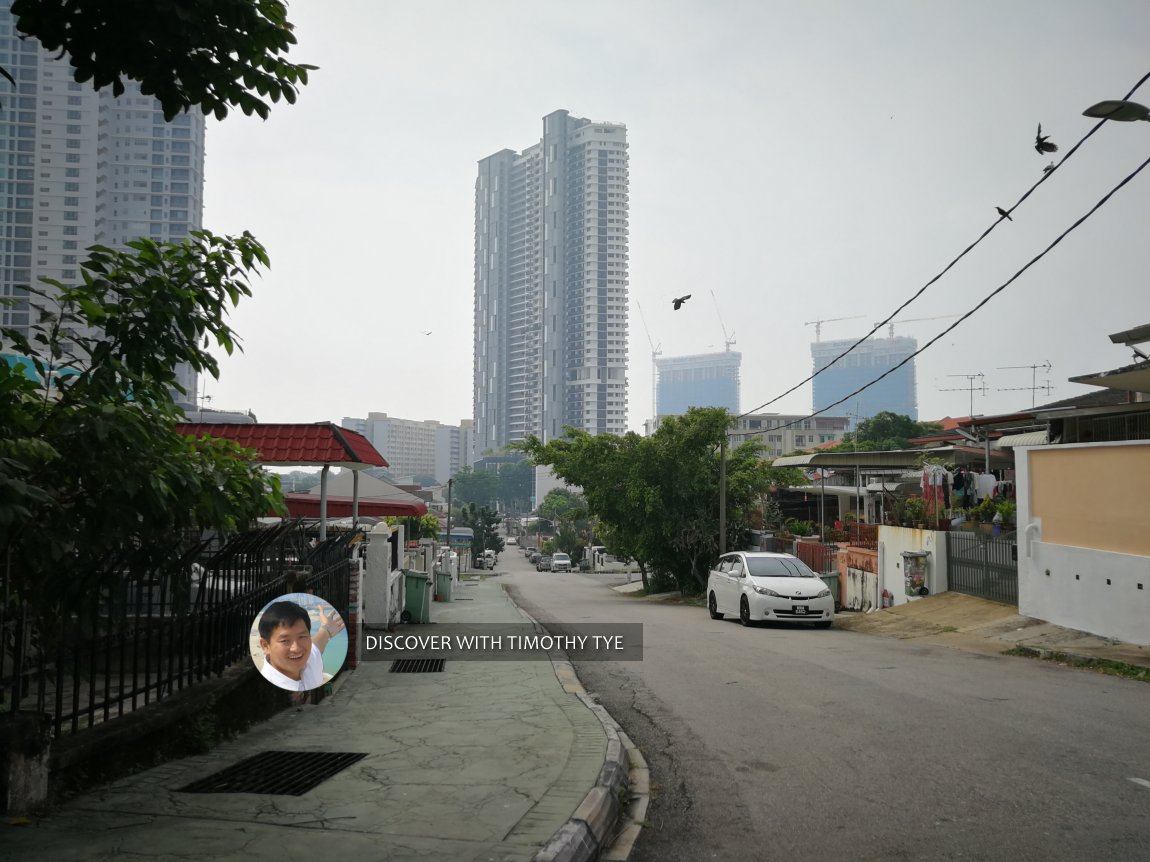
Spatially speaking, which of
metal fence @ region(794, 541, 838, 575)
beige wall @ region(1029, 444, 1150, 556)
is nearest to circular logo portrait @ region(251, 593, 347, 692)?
beige wall @ region(1029, 444, 1150, 556)

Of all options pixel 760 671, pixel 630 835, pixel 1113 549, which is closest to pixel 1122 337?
pixel 1113 549

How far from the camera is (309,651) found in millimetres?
8500

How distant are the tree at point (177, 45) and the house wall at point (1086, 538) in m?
13.9

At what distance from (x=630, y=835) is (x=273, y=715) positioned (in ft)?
15.3

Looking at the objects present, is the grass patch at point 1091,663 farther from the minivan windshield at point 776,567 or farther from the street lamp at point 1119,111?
the street lamp at point 1119,111

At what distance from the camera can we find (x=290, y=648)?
27.1 ft

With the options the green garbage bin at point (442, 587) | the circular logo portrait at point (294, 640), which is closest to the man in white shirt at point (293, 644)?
the circular logo portrait at point (294, 640)

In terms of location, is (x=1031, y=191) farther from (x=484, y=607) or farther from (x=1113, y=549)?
(x=484, y=607)

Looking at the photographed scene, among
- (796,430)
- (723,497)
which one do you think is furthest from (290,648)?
(796,430)

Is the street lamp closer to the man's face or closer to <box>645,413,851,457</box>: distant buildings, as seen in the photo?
the man's face

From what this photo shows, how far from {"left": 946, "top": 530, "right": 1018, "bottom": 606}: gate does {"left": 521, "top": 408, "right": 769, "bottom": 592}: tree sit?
1359cm

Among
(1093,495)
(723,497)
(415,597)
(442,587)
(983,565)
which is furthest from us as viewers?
(723,497)

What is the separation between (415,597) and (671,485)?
17624 millimetres

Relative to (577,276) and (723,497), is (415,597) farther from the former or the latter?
(577,276)
